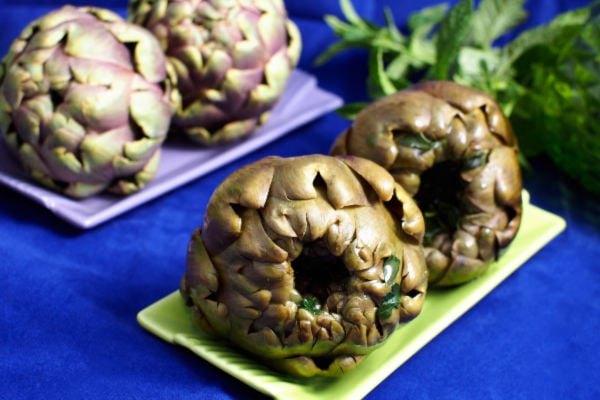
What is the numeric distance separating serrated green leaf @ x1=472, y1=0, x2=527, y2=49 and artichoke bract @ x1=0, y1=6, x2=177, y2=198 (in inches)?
13.2

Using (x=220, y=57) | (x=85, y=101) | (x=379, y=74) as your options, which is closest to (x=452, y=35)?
(x=379, y=74)

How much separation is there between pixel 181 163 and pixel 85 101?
0.43 ft

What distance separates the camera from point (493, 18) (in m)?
0.87

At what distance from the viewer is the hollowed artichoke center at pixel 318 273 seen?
0.48m

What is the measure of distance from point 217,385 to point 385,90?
368mm

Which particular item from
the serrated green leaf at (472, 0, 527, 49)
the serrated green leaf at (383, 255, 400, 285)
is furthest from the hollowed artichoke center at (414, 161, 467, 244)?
the serrated green leaf at (472, 0, 527, 49)

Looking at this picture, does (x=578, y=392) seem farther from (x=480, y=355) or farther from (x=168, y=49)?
(x=168, y=49)

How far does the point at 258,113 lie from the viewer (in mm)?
794

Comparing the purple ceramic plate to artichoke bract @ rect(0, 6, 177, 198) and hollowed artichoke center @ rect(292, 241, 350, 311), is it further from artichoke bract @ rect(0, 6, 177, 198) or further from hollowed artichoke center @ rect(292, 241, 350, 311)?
hollowed artichoke center @ rect(292, 241, 350, 311)

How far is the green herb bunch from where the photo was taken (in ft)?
2.53

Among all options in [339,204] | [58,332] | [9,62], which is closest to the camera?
[339,204]

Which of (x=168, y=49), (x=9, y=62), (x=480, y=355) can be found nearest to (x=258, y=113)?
(x=168, y=49)

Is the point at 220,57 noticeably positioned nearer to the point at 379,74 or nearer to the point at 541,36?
the point at 379,74

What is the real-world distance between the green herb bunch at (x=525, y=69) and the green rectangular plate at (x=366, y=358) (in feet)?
0.59
